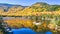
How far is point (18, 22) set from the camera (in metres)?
1.77

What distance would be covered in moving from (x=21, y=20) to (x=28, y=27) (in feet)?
0.47

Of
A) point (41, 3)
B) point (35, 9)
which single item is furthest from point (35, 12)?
point (41, 3)

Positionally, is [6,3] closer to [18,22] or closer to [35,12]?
[18,22]

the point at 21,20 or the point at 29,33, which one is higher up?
the point at 21,20

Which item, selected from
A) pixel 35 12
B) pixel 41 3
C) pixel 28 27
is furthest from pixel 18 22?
pixel 41 3

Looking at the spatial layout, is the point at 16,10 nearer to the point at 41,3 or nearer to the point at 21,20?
the point at 21,20

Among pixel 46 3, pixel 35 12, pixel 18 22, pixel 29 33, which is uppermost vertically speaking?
pixel 46 3

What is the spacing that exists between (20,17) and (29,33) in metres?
0.27

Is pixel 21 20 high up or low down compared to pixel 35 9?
down

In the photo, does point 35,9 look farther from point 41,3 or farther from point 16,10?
point 16,10

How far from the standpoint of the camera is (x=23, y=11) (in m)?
1.78

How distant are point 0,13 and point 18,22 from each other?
0.29m

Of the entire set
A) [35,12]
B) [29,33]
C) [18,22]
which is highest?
[35,12]

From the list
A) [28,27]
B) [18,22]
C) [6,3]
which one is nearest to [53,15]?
[28,27]
